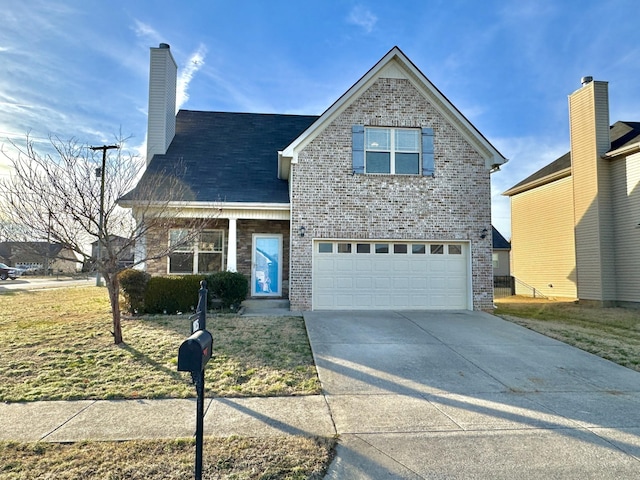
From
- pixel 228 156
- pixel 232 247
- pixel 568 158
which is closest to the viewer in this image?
pixel 232 247

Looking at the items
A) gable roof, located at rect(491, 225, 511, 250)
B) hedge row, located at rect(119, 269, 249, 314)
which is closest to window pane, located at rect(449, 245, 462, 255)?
hedge row, located at rect(119, 269, 249, 314)

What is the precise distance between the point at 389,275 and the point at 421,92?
5.77 metres

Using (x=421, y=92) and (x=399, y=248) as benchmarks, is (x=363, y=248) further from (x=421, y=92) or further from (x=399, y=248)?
(x=421, y=92)

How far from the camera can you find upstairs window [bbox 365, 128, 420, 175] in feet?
38.0

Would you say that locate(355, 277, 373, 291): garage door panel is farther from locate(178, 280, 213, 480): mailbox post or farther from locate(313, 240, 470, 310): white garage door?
locate(178, 280, 213, 480): mailbox post

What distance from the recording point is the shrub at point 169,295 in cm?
1042

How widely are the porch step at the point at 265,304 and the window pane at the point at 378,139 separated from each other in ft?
18.0

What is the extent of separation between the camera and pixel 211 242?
1326 cm

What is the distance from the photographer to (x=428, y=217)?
11500 mm

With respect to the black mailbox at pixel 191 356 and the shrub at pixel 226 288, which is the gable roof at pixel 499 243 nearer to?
the shrub at pixel 226 288

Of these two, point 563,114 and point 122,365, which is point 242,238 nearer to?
point 122,365

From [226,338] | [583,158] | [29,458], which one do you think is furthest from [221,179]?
[583,158]

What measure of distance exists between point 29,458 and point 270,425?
7.02 feet

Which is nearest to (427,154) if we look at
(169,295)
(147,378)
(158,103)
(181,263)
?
(169,295)
